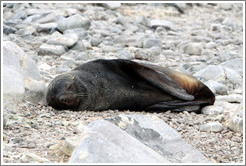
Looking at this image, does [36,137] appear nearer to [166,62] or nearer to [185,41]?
[166,62]

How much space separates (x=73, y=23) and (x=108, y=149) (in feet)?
24.8

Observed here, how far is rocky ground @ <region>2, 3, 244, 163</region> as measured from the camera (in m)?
4.75

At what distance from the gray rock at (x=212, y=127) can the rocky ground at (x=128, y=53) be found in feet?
0.03

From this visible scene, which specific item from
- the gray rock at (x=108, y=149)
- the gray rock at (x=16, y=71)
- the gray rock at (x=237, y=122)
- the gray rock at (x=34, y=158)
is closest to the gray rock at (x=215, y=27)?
the gray rock at (x=16, y=71)

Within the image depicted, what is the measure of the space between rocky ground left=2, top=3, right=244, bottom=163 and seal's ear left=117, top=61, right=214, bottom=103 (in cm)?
29

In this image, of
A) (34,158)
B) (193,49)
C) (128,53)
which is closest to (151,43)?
(193,49)

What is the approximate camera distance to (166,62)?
958cm

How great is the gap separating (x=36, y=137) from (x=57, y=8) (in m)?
8.01

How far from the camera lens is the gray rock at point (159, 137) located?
4.35 metres

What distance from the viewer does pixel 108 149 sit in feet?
12.2

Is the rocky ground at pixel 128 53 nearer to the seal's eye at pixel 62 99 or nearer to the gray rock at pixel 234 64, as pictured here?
the gray rock at pixel 234 64

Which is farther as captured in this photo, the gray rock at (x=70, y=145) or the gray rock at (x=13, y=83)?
the gray rock at (x=13, y=83)

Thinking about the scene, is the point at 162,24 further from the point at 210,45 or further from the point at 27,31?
the point at 27,31

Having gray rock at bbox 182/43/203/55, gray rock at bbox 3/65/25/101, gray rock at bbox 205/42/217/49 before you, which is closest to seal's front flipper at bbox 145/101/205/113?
gray rock at bbox 3/65/25/101
